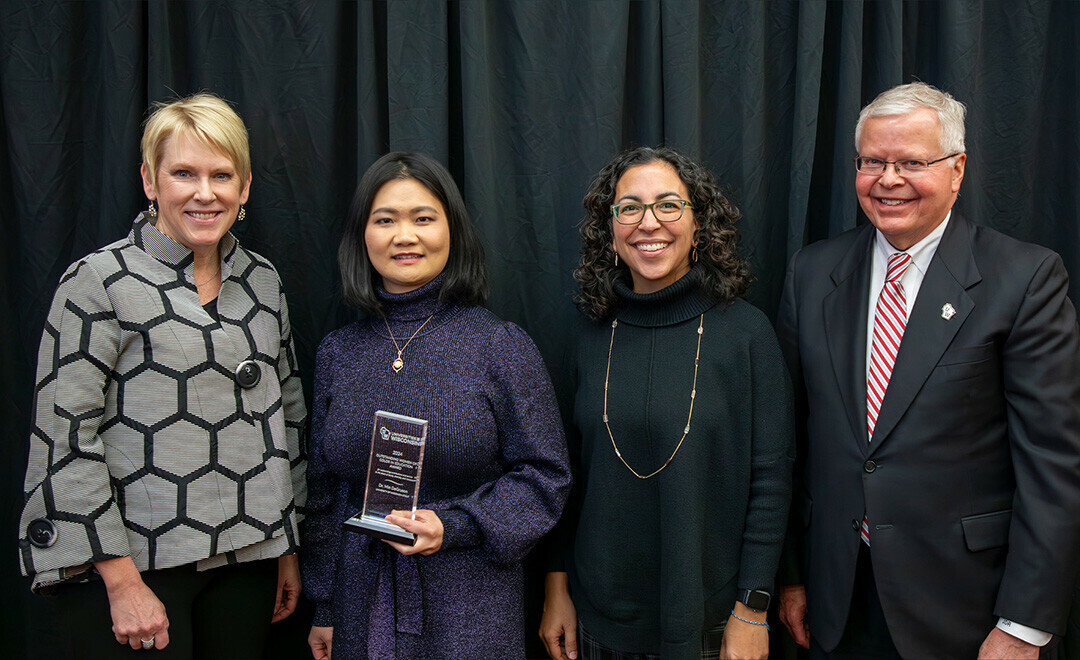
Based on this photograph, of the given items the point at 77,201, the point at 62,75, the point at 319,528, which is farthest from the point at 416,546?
the point at 62,75

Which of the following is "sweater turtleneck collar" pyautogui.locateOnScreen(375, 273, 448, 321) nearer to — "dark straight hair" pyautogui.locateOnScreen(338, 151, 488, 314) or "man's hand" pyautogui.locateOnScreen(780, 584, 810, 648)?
"dark straight hair" pyautogui.locateOnScreen(338, 151, 488, 314)

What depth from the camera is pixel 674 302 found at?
187 cm

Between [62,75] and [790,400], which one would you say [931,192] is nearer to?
[790,400]

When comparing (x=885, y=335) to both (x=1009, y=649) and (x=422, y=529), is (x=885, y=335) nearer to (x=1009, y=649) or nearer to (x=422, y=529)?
(x=1009, y=649)

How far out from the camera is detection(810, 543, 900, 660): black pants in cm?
180

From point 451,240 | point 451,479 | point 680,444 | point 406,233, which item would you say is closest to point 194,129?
point 406,233

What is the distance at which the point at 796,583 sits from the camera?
1.92 metres

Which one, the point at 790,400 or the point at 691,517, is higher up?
the point at 790,400

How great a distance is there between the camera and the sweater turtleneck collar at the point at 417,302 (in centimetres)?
186

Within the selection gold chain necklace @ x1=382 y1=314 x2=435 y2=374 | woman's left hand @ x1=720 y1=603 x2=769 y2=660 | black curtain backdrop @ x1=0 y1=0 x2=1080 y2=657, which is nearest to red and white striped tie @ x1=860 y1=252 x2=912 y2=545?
woman's left hand @ x1=720 y1=603 x2=769 y2=660

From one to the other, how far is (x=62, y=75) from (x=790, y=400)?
223 cm

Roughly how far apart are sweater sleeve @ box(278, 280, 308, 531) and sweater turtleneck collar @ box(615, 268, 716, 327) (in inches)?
34.8

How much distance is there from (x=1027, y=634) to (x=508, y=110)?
1877 millimetres

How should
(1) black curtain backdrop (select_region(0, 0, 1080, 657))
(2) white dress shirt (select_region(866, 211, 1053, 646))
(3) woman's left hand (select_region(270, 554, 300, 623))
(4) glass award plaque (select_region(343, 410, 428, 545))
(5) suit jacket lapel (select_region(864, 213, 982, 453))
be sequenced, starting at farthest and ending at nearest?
(1) black curtain backdrop (select_region(0, 0, 1080, 657)), (3) woman's left hand (select_region(270, 554, 300, 623)), (2) white dress shirt (select_region(866, 211, 1053, 646)), (5) suit jacket lapel (select_region(864, 213, 982, 453)), (4) glass award plaque (select_region(343, 410, 428, 545))
